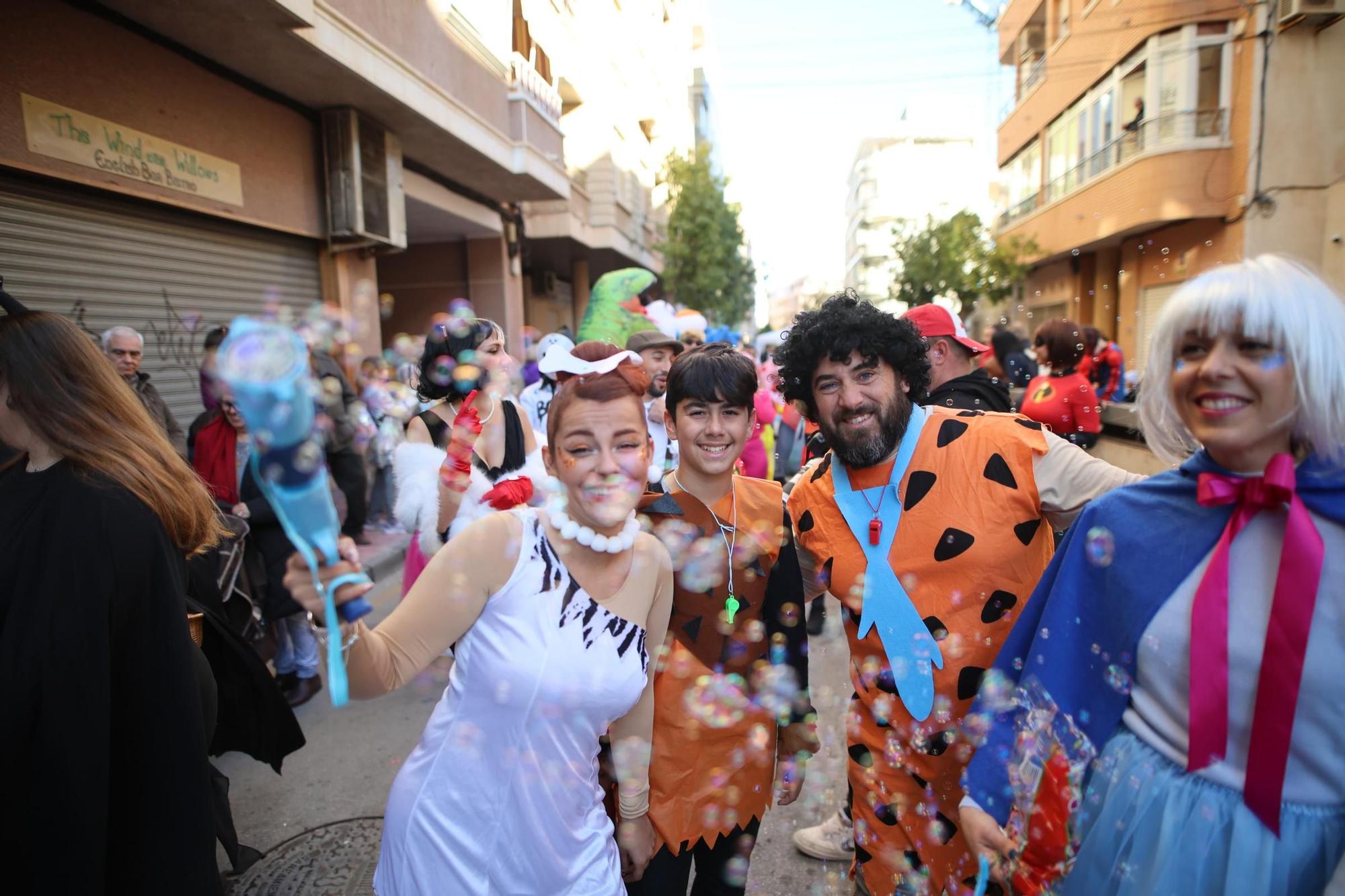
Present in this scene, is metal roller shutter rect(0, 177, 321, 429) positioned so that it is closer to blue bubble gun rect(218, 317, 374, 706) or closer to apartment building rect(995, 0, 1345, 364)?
blue bubble gun rect(218, 317, 374, 706)

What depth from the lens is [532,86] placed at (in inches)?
456

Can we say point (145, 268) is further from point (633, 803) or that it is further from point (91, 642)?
point (633, 803)

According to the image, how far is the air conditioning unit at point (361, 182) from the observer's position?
7832 mm

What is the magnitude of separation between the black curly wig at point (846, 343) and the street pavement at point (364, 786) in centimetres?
131

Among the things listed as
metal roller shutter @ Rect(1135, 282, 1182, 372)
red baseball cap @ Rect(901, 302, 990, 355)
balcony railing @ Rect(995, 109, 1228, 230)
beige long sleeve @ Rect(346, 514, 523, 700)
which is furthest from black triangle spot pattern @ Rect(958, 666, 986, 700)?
balcony railing @ Rect(995, 109, 1228, 230)

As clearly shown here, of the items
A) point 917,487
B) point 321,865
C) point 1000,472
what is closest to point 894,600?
point 917,487

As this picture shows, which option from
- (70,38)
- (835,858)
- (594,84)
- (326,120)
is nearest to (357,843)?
(835,858)

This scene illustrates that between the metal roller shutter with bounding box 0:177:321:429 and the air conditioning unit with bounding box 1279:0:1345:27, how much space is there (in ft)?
46.8

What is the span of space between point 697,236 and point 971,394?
2055 centimetres

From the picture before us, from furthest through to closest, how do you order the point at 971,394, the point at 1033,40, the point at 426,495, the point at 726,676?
the point at 1033,40, the point at 971,394, the point at 426,495, the point at 726,676

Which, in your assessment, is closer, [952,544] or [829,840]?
[952,544]

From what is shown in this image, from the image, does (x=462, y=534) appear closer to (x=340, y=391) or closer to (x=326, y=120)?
(x=340, y=391)

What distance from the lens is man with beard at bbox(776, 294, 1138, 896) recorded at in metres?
1.83

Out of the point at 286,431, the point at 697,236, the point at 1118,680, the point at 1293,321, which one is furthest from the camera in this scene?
the point at 697,236
